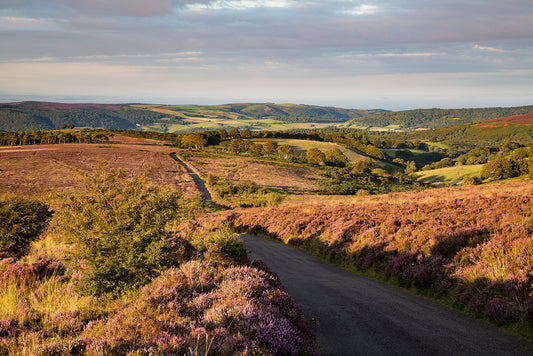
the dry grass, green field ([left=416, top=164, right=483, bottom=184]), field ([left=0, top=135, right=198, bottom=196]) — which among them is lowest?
green field ([left=416, top=164, right=483, bottom=184])

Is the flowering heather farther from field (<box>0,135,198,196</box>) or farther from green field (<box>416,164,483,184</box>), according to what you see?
green field (<box>416,164,483,184</box>)

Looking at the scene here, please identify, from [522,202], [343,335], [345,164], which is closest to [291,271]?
[343,335]

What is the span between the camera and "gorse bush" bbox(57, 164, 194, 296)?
8008mm

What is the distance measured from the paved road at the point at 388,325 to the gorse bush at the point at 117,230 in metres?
4.50

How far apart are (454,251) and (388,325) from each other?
5.79 metres

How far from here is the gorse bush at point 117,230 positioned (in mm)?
8008

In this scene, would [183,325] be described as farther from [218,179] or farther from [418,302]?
[218,179]

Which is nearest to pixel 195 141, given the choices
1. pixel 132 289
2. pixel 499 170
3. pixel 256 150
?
pixel 256 150

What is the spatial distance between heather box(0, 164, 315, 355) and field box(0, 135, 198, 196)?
31941mm

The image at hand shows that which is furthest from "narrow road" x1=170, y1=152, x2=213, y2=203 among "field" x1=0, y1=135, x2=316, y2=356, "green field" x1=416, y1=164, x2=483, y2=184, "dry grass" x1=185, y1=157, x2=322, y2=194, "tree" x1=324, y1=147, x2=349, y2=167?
"green field" x1=416, y1=164, x2=483, y2=184

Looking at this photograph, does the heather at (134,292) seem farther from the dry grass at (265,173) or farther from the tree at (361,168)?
the tree at (361,168)

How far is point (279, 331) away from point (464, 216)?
14100mm

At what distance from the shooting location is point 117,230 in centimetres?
930

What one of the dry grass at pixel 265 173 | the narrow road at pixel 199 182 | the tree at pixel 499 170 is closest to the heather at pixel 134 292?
the narrow road at pixel 199 182
